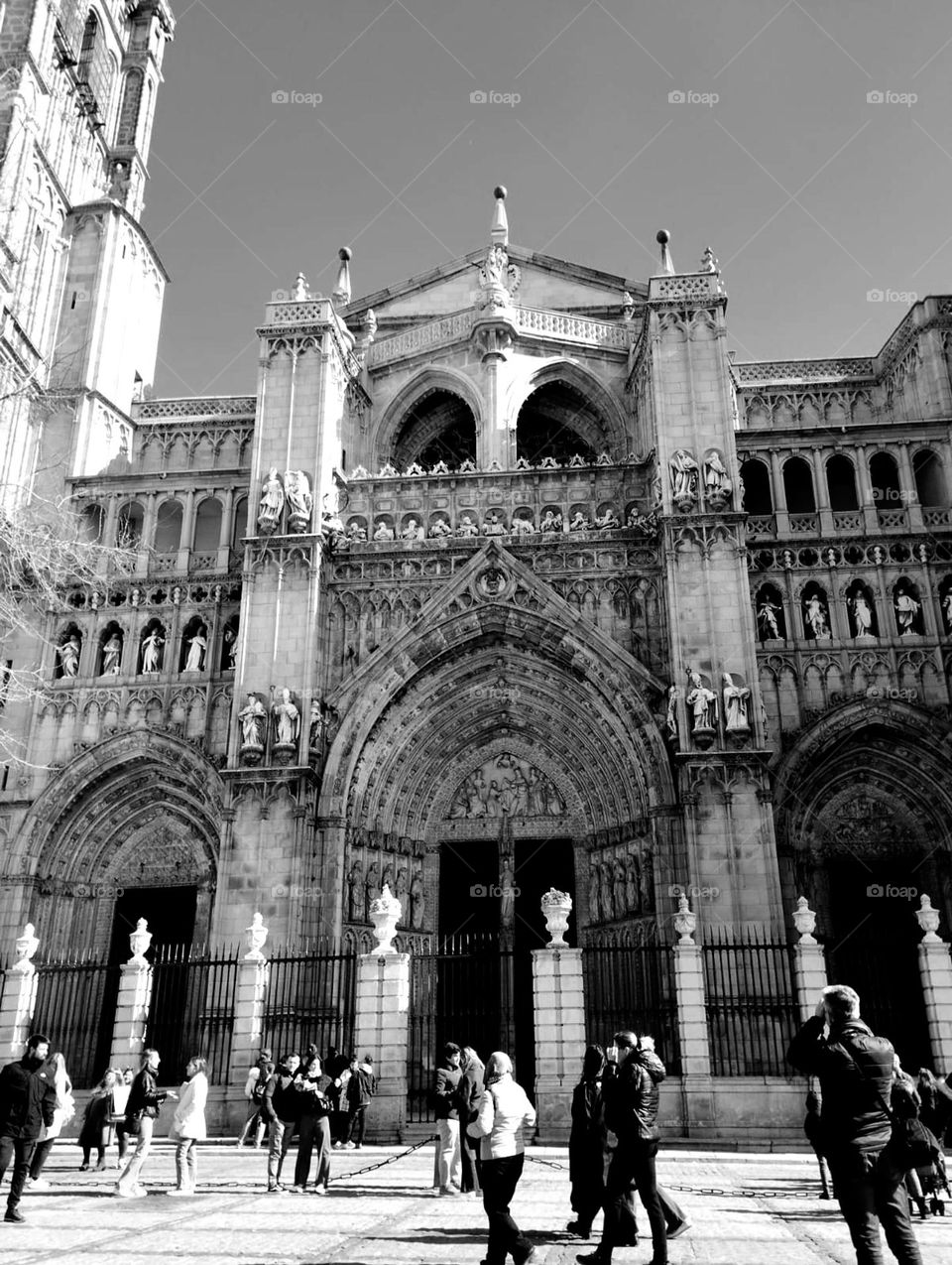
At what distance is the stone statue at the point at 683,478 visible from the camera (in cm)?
2466

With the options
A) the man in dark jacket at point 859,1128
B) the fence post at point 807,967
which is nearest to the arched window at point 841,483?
the fence post at point 807,967

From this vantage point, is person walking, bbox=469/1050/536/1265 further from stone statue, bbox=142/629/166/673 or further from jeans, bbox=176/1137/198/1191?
stone statue, bbox=142/629/166/673

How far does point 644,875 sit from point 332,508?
1149 centimetres

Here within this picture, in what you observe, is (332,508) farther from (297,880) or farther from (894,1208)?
(894,1208)

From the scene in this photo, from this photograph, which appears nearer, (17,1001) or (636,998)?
(17,1001)

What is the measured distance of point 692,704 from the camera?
74.0 feet

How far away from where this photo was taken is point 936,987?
59.8 feet

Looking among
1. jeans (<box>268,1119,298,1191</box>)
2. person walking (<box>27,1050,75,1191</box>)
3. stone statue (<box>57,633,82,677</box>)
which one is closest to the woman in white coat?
jeans (<box>268,1119,298,1191</box>)

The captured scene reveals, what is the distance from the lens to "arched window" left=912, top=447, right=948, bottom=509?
2625 cm

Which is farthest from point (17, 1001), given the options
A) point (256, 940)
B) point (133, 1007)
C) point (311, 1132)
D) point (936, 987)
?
point (936, 987)

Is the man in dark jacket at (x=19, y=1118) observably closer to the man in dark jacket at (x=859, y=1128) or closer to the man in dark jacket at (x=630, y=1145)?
the man in dark jacket at (x=630, y=1145)

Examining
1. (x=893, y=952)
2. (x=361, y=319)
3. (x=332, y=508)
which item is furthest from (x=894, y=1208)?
(x=361, y=319)

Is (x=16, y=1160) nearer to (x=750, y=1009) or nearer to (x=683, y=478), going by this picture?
(x=750, y=1009)

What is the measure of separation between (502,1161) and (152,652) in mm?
20310
